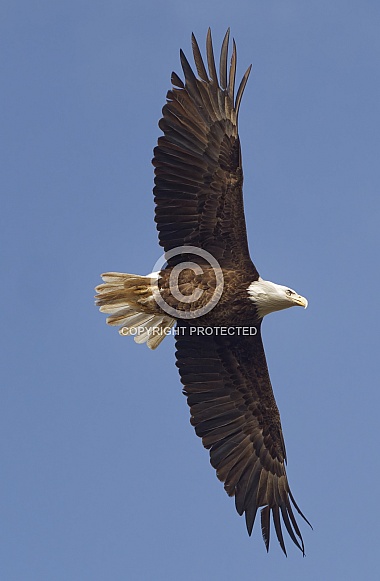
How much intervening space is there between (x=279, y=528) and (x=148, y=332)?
8.06 feet

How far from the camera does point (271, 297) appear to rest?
12.6 metres

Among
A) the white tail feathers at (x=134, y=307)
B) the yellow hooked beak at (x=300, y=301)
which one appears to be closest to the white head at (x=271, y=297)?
the yellow hooked beak at (x=300, y=301)

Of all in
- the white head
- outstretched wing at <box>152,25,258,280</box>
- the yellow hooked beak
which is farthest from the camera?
the yellow hooked beak

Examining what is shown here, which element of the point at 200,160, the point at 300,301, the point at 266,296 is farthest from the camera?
the point at 300,301

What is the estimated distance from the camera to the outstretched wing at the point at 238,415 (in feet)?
42.8

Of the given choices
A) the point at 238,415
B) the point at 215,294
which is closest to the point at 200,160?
the point at 215,294

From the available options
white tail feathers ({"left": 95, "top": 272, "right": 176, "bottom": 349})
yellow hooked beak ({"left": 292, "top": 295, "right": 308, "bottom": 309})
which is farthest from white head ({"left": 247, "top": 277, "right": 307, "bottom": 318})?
white tail feathers ({"left": 95, "top": 272, "right": 176, "bottom": 349})

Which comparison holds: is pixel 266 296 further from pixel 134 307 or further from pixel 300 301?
pixel 134 307

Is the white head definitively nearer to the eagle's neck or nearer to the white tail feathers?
the eagle's neck

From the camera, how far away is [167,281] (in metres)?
12.6

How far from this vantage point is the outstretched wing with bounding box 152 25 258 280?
1236cm

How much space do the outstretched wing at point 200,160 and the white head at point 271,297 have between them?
46 cm

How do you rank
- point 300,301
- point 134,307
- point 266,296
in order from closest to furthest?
1. point 266,296
2. point 300,301
3. point 134,307

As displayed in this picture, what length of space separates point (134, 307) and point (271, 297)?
1461mm
